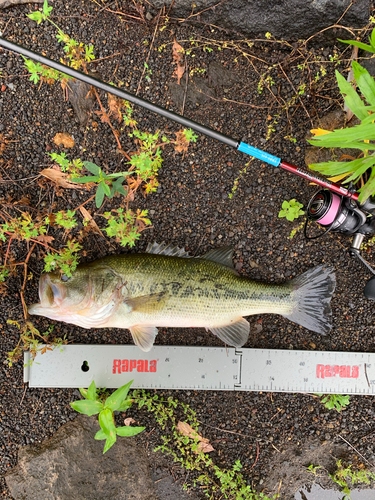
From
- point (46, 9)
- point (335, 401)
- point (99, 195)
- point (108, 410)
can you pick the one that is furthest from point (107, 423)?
point (46, 9)

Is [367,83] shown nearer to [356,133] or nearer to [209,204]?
[356,133]

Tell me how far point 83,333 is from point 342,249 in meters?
2.72

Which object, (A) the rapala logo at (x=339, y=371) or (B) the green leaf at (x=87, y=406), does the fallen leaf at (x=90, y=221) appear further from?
(A) the rapala logo at (x=339, y=371)

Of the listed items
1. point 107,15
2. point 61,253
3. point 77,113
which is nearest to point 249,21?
point 107,15

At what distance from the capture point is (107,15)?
122 inches

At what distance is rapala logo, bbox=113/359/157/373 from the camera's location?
10.6 ft

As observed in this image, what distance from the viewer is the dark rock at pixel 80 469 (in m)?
3.13

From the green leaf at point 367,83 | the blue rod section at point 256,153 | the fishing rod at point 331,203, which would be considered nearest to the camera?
the green leaf at point 367,83

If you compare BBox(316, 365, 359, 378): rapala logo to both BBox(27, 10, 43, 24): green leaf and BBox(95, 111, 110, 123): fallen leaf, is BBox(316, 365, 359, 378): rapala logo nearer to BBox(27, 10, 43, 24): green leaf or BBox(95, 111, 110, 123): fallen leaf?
BBox(95, 111, 110, 123): fallen leaf

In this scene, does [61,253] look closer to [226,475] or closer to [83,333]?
[83,333]

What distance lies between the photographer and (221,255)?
311 cm

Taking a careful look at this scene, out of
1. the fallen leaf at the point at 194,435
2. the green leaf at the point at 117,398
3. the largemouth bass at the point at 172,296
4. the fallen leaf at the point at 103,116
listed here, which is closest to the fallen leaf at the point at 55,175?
the fallen leaf at the point at 103,116

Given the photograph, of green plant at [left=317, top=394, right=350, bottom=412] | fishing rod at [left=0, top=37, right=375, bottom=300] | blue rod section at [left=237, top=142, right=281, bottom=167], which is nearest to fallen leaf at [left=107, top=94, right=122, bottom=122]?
fishing rod at [left=0, top=37, right=375, bottom=300]

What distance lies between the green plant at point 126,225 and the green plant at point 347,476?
3112mm
